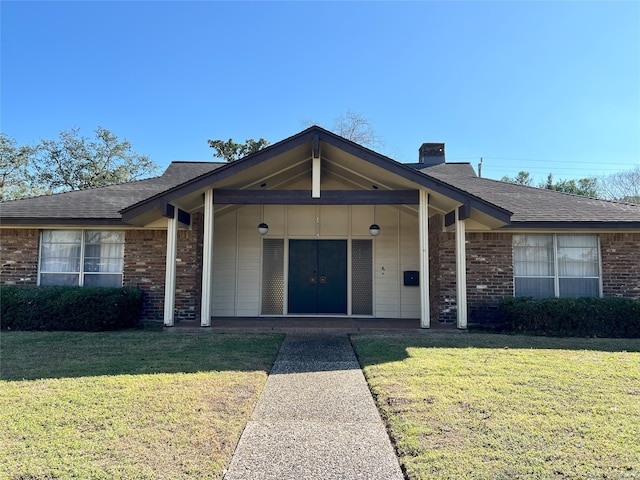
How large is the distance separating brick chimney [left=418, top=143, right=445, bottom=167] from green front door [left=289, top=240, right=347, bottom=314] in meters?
5.63

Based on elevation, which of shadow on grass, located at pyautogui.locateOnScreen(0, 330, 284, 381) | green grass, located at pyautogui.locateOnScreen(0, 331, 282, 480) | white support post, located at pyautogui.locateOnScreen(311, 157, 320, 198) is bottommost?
green grass, located at pyautogui.locateOnScreen(0, 331, 282, 480)

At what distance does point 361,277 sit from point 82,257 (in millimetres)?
7367

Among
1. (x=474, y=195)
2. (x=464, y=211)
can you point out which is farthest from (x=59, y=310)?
(x=474, y=195)

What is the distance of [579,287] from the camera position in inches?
384

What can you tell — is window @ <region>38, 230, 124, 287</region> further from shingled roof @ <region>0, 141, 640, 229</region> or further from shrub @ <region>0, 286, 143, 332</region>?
shrub @ <region>0, 286, 143, 332</region>

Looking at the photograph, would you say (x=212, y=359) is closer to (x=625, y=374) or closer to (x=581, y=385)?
(x=581, y=385)

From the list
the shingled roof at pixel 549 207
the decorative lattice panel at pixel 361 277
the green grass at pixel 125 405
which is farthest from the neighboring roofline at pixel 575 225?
the green grass at pixel 125 405

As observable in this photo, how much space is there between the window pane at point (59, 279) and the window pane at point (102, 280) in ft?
0.83

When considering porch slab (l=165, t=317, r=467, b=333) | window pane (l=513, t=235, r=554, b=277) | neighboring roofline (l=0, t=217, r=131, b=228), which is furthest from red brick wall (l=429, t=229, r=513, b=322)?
neighboring roofline (l=0, t=217, r=131, b=228)

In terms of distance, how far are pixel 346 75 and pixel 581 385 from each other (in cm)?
1669

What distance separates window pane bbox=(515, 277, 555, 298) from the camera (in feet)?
32.2

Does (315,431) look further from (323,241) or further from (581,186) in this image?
(581,186)

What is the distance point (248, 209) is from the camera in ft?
36.9

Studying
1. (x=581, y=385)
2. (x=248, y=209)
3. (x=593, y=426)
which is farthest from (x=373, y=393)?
(x=248, y=209)
